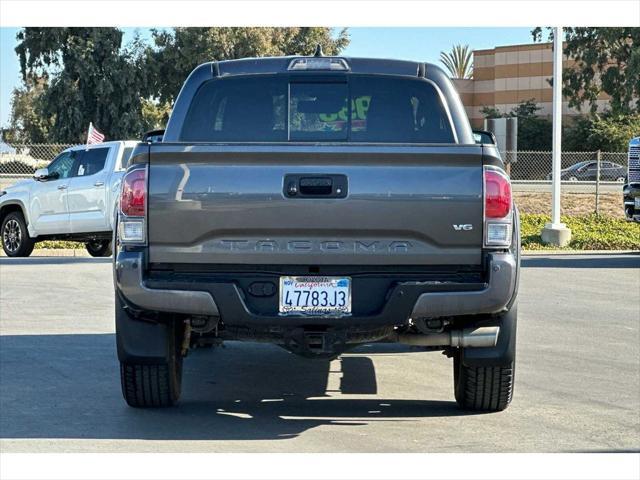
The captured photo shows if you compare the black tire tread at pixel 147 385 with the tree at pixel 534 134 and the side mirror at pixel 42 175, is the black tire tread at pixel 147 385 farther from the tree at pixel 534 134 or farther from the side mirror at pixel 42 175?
the tree at pixel 534 134

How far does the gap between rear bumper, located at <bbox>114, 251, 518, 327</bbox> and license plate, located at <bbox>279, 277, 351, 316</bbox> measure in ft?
0.14

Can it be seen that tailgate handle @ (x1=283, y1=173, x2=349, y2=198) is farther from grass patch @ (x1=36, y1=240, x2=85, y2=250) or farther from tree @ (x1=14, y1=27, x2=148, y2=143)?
tree @ (x1=14, y1=27, x2=148, y2=143)

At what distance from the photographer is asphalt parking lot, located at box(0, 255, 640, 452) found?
253 inches

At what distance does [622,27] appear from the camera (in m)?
47.8

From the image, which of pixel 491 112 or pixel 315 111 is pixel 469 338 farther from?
pixel 491 112

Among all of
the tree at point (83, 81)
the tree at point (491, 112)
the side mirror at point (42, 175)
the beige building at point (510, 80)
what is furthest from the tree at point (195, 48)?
the side mirror at point (42, 175)

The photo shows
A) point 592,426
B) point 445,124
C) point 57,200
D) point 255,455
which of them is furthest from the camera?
point 57,200

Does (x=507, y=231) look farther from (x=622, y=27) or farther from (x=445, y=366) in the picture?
(x=622, y=27)

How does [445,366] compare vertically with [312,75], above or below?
below

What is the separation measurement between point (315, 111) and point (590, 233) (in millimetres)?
18637

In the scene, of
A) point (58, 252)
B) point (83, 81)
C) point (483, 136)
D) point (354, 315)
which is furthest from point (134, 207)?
point (83, 81)

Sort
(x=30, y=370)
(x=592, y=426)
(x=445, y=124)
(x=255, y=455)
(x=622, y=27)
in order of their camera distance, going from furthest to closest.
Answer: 1. (x=622, y=27)
2. (x=30, y=370)
3. (x=445, y=124)
4. (x=592, y=426)
5. (x=255, y=455)

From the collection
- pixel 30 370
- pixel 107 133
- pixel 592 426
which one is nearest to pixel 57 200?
pixel 30 370

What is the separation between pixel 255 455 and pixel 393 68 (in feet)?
9.70
